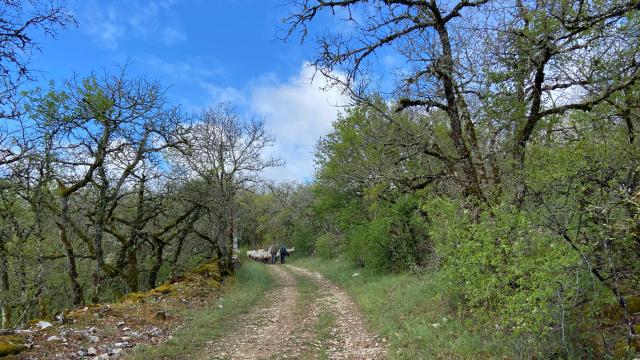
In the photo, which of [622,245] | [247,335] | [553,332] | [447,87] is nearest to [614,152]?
[622,245]

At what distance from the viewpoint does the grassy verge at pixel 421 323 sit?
20.9 feet

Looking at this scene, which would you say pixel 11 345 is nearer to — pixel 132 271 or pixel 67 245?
pixel 67 245

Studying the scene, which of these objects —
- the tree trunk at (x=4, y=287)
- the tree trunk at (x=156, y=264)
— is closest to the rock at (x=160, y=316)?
the tree trunk at (x=4, y=287)

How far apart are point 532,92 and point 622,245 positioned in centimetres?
344

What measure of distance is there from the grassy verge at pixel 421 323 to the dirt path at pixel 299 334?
1.39 ft

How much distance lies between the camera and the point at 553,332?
518 cm

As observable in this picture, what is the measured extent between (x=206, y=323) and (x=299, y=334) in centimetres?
230

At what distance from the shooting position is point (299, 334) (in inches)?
363

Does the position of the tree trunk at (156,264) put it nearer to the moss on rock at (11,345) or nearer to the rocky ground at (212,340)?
the rocky ground at (212,340)

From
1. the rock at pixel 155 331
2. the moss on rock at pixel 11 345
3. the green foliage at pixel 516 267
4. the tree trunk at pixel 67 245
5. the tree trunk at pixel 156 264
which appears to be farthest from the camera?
the tree trunk at pixel 156 264

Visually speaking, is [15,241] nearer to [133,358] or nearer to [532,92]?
[133,358]

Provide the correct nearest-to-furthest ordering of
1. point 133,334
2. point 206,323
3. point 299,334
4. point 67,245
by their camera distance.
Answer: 1. point 133,334
2. point 299,334
3. point 206,323
4. point 67,245

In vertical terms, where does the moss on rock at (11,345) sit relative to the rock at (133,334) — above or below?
above

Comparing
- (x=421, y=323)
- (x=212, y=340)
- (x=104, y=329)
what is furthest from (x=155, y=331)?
(x=421, y=323)
